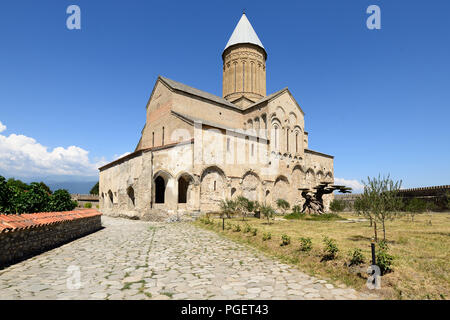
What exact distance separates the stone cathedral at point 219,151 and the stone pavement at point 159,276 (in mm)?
10777

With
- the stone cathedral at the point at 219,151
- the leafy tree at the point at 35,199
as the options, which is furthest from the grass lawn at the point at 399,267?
the stone cathedral at the point at 219,151

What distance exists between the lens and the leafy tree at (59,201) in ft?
33.3

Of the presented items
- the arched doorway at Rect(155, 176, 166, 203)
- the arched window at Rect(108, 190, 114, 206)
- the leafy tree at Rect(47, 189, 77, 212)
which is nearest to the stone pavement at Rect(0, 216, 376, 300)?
the leafy tree at Rect(47, 189, 77, 212)

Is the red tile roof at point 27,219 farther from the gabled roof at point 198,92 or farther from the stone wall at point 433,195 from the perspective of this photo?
the stone wall at point 433,195

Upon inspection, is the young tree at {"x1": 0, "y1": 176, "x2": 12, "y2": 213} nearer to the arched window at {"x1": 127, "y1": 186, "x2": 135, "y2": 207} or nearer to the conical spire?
the arched window at {"x1": 127, "y1": 186, "x2": 135, "y2": 207}

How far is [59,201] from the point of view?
424 inches

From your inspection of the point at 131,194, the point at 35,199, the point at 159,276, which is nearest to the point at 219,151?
the point at 131,194

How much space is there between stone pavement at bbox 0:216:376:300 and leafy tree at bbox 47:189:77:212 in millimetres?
3368

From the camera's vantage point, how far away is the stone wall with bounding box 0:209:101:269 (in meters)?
5.85

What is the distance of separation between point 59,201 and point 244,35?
96.3ft
